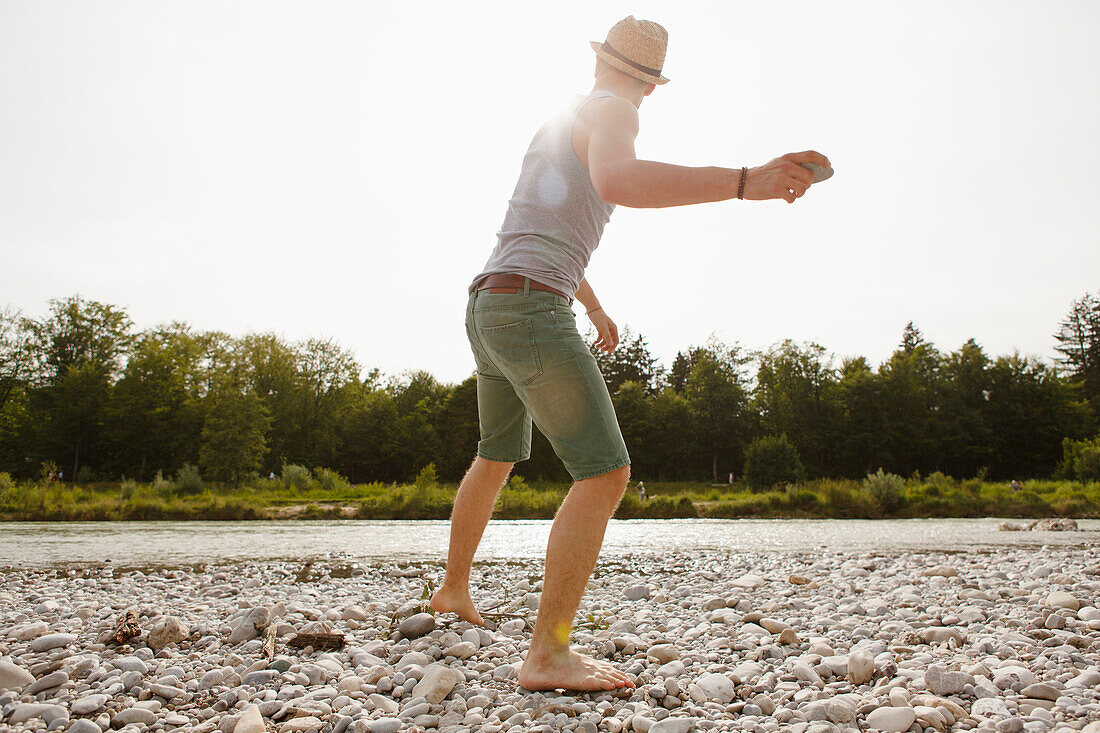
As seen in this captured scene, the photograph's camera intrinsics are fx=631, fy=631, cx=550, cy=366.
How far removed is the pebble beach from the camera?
1701mm

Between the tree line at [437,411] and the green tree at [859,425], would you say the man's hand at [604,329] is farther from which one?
the green tree at [859,425]

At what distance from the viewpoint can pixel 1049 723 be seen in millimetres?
1601

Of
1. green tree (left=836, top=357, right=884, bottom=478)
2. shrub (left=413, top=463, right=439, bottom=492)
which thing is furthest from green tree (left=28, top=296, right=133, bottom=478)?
green tree (left=836, top=357, right=884, bottom=478)

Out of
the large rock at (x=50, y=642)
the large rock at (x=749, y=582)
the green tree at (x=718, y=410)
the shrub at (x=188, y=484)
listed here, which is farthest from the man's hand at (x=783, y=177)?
the green tree at (x=718, y=410)

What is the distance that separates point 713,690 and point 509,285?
142 centimetres

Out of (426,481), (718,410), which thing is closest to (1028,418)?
(718,410)

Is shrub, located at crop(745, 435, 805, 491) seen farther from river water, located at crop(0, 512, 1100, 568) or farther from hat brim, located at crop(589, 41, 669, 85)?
hat brim, located at crop(589, 41, 669, 85)

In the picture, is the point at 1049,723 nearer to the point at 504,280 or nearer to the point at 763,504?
the point at 504,280

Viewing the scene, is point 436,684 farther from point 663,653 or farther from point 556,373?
point 556,373

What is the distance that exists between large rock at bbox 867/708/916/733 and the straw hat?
209 centimetres

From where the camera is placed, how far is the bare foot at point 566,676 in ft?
6.25

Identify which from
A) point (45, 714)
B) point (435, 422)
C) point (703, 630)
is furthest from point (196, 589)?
point (435, 422)

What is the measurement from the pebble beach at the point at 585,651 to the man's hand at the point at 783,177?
1441mm

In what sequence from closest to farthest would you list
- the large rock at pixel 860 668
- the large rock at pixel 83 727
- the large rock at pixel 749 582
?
1. the large rock at pixel 83 727
2. the large rock at pixel 860 668
3. the large rock at pixel 749 582
